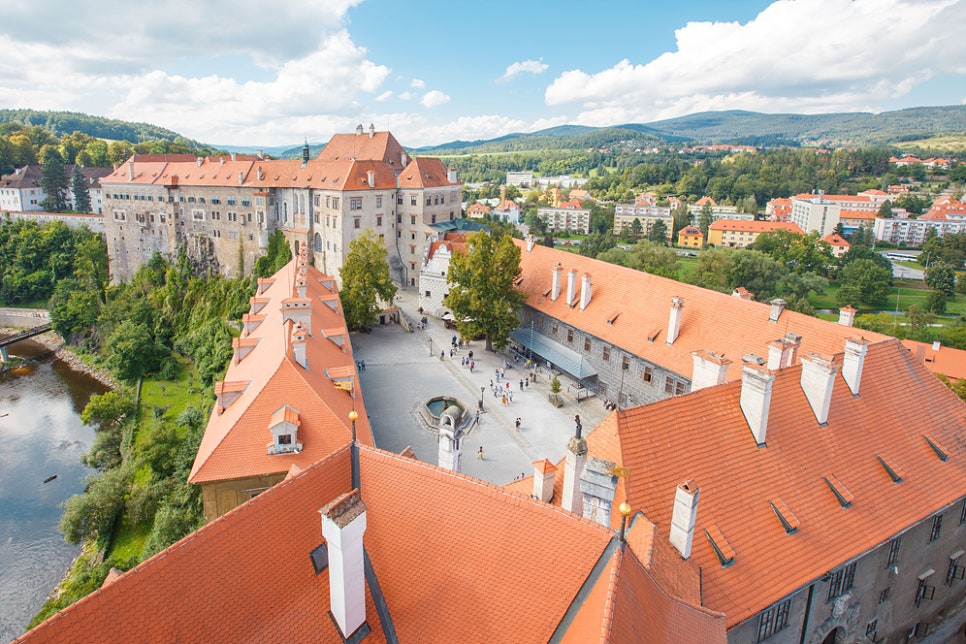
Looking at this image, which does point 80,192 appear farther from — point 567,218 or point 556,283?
point 567,218

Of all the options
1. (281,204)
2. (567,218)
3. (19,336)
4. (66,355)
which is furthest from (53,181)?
(567,218)

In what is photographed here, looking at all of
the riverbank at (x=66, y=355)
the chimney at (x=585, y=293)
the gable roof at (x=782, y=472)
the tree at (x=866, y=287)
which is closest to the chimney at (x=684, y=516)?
the gable roof at (x=782, y=472)

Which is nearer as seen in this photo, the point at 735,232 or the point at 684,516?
the point at 684,516

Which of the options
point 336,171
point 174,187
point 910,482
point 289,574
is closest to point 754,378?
point 910,482

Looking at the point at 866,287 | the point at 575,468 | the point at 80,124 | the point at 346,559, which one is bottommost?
the point at 866,287

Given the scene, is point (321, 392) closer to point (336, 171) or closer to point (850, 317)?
point (850, 317)
